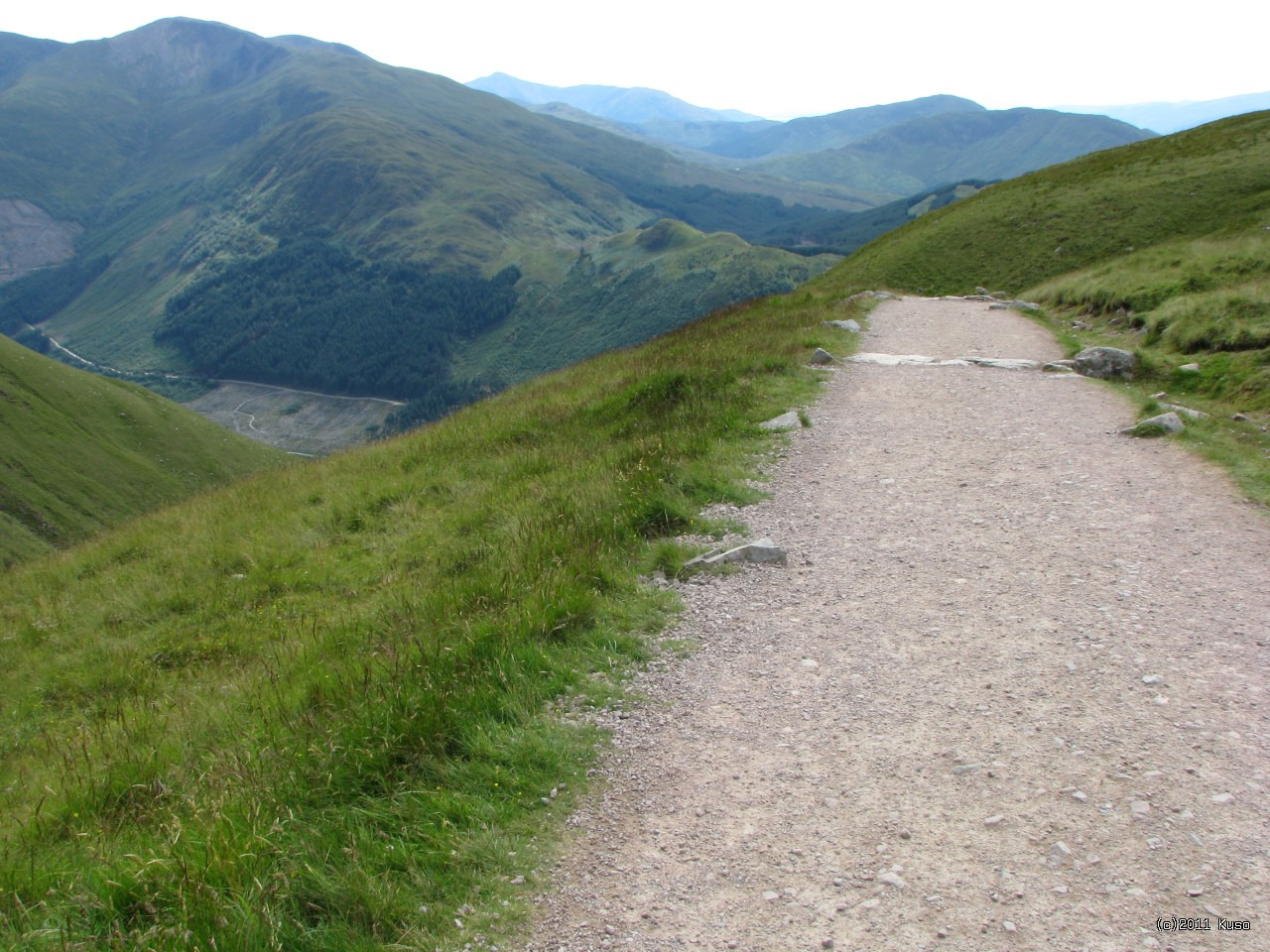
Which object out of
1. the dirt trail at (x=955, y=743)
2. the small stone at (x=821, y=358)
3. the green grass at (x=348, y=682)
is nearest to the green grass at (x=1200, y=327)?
the dirt trail at (x=955, y=743)

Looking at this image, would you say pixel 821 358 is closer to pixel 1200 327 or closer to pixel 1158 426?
pixel 1158 426

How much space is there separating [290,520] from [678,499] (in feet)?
24.4

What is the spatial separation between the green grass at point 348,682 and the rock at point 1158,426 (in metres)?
5.00

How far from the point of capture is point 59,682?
30.3ft

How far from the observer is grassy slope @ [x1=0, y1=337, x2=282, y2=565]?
65.6 metres

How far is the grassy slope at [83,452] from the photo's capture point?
215 feet

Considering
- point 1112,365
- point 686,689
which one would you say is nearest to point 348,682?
point 686,689

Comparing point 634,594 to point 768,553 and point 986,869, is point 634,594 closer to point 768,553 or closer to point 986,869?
point 768,553

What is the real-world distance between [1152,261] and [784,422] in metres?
19.2

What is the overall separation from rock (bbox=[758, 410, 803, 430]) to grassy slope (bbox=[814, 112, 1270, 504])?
5.31 meters

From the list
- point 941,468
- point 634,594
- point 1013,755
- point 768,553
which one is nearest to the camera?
point 1013,755

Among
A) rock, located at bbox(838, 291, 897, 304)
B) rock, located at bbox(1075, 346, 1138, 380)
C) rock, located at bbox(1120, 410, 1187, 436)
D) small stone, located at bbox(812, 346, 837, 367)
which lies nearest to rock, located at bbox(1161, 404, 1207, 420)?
rock, located at bbox(1120, 410, 1187, 436)

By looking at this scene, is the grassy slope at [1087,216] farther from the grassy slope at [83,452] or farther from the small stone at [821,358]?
the grassy slope at [83,452]

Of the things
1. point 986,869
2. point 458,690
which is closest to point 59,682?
point 458,690
